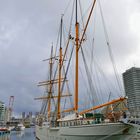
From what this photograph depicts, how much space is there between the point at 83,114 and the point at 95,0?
18564mm

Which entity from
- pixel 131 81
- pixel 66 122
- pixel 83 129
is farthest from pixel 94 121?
pixel 131 81

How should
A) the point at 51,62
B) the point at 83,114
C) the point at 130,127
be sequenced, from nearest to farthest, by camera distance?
the point at 130,127, the point at 83,114, the point at 51,62

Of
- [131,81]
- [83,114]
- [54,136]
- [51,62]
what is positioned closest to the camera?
[83,114]

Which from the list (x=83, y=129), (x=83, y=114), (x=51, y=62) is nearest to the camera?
(x=83, y=129)

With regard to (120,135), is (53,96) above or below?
above

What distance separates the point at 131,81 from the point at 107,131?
58420 millimetres

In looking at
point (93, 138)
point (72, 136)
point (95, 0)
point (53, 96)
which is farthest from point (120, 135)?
point (53, 96)

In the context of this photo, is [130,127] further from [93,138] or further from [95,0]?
[95,0]

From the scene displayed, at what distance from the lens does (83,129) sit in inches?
811

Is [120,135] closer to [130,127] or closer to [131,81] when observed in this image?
[130,127]

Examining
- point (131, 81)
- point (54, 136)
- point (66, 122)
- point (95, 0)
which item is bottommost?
point (54, 136)

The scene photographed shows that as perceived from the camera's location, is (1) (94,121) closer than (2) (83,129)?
No

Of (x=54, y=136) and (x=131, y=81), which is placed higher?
(x=131, y=81)

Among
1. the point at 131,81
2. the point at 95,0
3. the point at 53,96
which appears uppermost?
the point at 95,0
